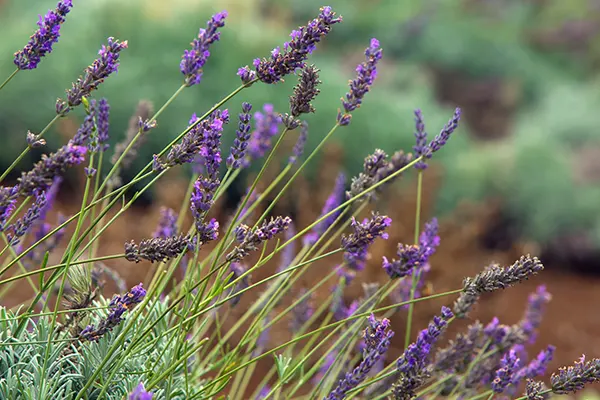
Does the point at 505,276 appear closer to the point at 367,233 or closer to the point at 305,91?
the point at 367,233

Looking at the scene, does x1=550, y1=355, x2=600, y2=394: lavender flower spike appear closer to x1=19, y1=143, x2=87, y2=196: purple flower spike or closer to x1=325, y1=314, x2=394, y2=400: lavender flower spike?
x1=325, y1=314, x2=394, y2=400: lavender flower spike

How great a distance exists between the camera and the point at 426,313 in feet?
14.6

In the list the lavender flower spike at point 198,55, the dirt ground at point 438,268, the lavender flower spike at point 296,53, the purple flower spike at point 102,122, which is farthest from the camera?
the dirt ground at point 438,268

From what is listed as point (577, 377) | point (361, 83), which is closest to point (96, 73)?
point (361, 83)

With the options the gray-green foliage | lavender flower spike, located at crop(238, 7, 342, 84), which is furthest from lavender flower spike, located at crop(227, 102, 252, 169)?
the gray-green foliage

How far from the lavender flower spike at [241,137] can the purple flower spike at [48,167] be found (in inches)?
14.1

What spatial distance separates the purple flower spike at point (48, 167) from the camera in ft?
4.10

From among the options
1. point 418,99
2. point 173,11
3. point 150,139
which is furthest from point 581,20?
point 150,139

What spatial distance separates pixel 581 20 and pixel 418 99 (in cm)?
718

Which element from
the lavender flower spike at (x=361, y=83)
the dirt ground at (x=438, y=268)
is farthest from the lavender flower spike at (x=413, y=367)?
the dirt ground at (x=438, y=268)

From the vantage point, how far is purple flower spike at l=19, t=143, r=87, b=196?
125 centimetres

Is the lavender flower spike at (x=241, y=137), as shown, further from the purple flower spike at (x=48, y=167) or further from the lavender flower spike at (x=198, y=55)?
the purple flower spike at (x=48, y=167)

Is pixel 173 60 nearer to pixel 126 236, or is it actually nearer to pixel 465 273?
pixel 126 236

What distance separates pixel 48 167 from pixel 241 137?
0.42m
